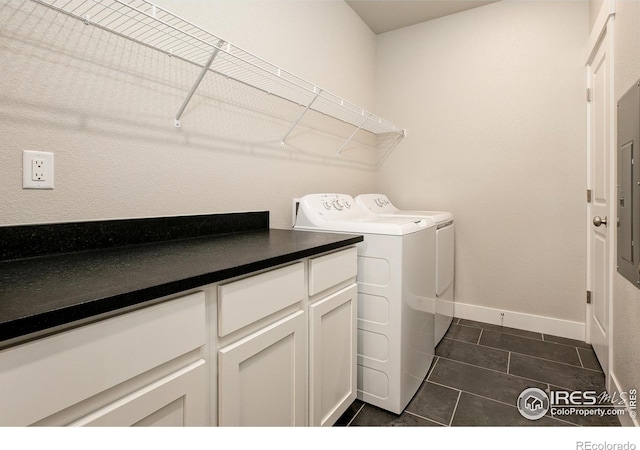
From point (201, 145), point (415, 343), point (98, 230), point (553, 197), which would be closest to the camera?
point (98, 230)

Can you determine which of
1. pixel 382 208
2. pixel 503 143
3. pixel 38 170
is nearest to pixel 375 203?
pixel 382 208

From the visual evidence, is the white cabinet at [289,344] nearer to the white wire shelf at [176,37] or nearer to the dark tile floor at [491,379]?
the dark tile floor at [491,379]

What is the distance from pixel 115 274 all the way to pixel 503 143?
2.79m

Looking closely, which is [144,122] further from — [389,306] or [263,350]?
[389,306]

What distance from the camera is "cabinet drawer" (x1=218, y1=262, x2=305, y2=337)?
2.87 feet

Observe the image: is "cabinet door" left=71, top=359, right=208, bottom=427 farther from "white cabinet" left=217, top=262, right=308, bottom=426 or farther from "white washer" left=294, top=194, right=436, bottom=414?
"white washer" left=294, top=194, right=436, bottom=414

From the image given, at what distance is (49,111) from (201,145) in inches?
22.3

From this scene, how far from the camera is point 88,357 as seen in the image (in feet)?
1.96

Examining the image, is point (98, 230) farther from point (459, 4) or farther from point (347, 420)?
point (459, 4)

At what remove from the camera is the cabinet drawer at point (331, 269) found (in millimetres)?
1232

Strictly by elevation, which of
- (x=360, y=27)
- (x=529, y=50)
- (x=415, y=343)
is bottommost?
(x=415, y=343)

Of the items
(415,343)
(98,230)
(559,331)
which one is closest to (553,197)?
(559,331)

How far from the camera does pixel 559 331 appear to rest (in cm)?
246

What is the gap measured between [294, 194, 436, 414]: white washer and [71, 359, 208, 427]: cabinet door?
0.98 m
